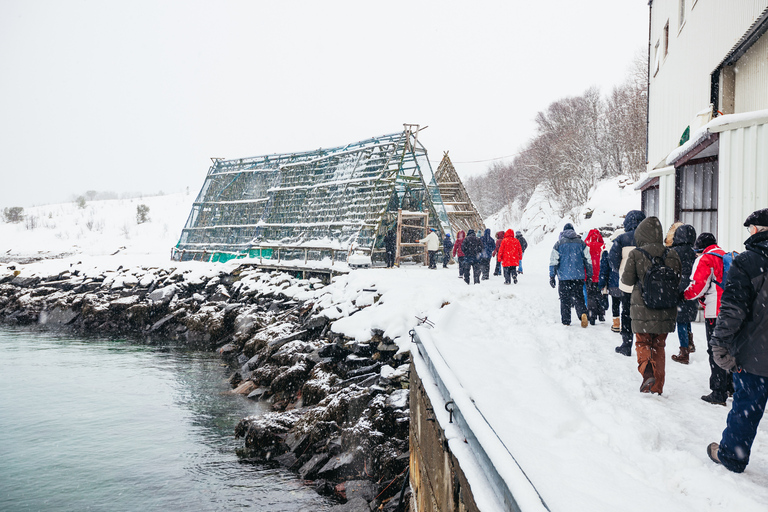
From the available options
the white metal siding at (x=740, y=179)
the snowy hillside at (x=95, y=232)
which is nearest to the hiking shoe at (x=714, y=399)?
the white metal siding at (x=740, y=179)

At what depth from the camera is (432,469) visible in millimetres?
4613

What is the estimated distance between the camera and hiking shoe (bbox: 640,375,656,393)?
5.57m

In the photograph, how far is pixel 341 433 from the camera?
27.7ft

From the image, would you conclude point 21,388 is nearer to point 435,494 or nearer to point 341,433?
point 341,433

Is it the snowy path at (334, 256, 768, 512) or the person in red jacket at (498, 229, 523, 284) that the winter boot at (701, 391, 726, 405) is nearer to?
the snowy path at (334, 256, 768, 512)

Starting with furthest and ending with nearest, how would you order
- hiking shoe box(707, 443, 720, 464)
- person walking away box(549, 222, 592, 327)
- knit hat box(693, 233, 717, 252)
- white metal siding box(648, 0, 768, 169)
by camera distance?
white metal siding box(648, 0, 768, 169) → person walking away box(549, 222, 592, 327) → knit hat box(693, 233, 717, 252) → hiking shoe box(707, 443, 720, 464)

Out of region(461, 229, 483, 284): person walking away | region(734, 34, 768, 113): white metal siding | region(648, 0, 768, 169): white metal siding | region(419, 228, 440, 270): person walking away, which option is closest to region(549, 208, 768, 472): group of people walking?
region(734, 34, 768, 113): white metal siding

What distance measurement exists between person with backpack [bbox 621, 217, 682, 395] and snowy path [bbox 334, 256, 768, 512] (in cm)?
30

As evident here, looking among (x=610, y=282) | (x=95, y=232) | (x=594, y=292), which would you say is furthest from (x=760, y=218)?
(x=95, y=232)

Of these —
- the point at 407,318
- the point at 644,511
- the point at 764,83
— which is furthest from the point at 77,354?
the point at 764,83

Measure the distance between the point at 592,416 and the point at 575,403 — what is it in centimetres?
39

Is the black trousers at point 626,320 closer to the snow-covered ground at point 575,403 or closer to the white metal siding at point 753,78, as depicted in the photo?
the snow-covered ground at point 575,403

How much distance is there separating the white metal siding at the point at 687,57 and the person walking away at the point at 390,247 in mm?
9676

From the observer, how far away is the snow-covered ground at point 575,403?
3.46m
